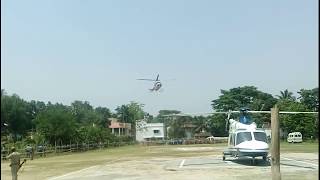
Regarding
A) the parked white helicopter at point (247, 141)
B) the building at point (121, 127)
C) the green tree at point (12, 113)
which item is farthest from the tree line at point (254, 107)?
the parked white helicopter at point (247, 141)

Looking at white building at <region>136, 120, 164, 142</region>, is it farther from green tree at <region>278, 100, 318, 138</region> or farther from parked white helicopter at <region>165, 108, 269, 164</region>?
parked white helicopter at <region>165, 108, 269, 164</region>

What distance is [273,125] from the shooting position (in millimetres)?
13953

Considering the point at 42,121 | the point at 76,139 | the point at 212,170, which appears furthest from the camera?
the point at 76,139

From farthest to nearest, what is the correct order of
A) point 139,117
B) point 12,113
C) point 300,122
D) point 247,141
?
point 139,117 → point 300,122 → point 247,141 → point 12,113

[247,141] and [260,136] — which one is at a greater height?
[260,136]

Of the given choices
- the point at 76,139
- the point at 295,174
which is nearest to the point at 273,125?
the point at 295,174

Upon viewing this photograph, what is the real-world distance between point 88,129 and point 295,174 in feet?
173

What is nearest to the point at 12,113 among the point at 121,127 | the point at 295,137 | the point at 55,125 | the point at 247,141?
the point at 247,141

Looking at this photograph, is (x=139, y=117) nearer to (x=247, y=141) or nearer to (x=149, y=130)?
(x=149, y=130)

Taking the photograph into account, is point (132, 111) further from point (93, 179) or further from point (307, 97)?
point (93, 179)

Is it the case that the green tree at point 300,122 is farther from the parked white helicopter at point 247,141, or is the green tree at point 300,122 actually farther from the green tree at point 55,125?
the parked white helicopter at point 247,141

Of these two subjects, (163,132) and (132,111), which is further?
(132,111)

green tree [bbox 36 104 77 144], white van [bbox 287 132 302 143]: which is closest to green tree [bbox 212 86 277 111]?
white van [bbox 287 132 302 143]

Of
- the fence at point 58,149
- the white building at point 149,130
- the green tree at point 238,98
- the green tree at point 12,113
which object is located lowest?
the fence at point 58,149
